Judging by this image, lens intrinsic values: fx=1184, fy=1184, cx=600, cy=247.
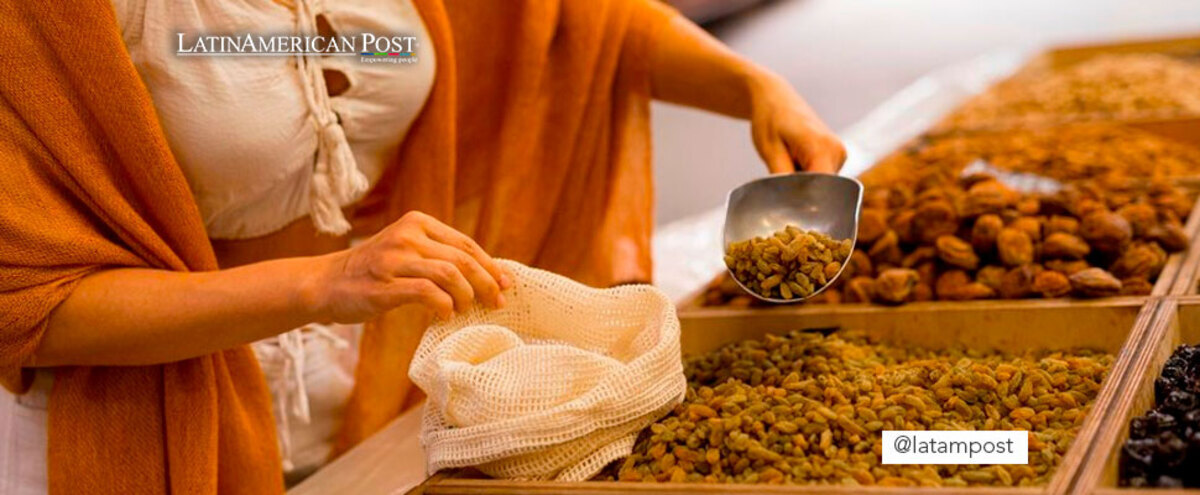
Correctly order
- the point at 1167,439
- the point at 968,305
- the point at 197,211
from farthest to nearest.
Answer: the point at 968,305
the point at 197,211
the point at 1167,439

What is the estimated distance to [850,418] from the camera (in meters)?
0.98

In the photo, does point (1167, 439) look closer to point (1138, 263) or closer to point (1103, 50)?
point (1138, 263)

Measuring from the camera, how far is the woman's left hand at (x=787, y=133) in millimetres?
1352

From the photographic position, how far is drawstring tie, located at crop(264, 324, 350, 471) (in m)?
1.41

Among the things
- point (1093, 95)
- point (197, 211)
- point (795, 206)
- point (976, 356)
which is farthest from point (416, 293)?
point (1093, 95)

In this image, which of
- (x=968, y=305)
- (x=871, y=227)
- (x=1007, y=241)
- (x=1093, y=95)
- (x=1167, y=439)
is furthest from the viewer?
(x=1093, y=95)

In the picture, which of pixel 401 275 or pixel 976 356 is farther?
pixel 976 356

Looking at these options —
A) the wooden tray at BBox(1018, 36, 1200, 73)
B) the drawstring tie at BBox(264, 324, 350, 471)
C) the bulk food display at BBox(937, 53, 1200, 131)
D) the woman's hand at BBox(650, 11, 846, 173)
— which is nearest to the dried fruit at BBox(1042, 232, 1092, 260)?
the woman's hand at BBox(650, 11, 846, 173)

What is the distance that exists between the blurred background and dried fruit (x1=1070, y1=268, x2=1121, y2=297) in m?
2.54

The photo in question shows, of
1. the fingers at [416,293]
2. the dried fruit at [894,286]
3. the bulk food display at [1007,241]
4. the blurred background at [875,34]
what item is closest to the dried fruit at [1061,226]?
the bulk food display at [1007,241]

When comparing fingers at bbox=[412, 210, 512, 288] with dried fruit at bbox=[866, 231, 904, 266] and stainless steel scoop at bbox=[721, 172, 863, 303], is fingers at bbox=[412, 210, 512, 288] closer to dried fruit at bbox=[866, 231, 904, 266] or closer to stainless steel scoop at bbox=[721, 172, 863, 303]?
stainless steel scoop at bbox=[721, 172, 863, 303]

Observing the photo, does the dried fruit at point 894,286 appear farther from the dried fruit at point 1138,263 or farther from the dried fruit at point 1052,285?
the dried fruit at point 1138,263

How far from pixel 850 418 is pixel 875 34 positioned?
510cm

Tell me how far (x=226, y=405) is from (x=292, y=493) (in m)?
0.12
